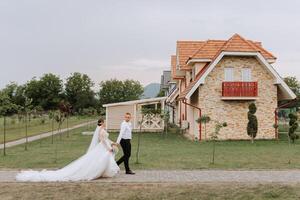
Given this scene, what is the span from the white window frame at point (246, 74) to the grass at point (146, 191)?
18884mm

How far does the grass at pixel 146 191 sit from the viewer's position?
1000 centimetres

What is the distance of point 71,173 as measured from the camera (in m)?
12.2

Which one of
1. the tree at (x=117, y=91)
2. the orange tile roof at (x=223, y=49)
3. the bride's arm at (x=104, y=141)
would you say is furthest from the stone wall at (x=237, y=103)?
the tree at (x=117, y=91)

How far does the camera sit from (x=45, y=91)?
9312 cm

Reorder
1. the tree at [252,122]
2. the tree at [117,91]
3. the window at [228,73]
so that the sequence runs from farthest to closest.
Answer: the tree at [117,91] → the window at [228,73] → the tree at [252,122]

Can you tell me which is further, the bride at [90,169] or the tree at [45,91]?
the tree at [45,91]

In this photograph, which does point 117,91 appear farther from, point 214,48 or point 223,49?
point 223,49

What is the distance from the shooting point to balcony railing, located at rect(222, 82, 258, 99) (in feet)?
95.2

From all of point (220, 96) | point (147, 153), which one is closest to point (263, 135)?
point (220, 96)

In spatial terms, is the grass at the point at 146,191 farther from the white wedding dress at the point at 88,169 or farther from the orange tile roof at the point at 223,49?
the orange tile roof at the point at 223,49

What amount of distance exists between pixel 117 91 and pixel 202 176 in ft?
286

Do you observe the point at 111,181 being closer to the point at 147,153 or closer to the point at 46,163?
the point at 46,163

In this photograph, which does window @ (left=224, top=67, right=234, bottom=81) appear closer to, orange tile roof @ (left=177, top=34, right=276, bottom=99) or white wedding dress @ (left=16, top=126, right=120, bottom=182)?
orange tile roof @ (left=177, top=34, right=276, bottom=99)

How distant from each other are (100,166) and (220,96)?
18.0 meters
